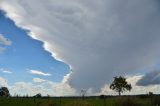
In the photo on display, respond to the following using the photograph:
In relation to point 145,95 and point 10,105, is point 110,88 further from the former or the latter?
point 10,105

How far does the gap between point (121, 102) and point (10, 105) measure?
82.4 feet

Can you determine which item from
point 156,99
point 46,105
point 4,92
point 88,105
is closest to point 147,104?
point 156,99

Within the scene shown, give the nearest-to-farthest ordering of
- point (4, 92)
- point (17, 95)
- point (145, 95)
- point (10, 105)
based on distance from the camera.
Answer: point (10, 105) → point (145, 95) → point (17, 95) → point (4, 92)

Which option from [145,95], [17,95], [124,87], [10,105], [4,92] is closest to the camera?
[10,105]

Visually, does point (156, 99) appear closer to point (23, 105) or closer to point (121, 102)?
point (121, 102)

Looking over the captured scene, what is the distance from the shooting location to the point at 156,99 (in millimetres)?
52125

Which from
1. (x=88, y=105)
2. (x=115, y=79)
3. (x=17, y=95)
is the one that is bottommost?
(x=88, y=105)

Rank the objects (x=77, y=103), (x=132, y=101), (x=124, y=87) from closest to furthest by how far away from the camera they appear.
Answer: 1. (x=77, y=103)
2. (x=132, y=101)
3. (x=124, y=87)

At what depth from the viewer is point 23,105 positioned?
6241 centimetres

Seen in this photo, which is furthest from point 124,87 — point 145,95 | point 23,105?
point 23,105

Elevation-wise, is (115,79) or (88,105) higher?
(115,79)

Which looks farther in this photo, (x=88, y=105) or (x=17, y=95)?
(x=17, y=95)

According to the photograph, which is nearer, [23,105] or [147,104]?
[147,104]

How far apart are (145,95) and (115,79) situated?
4331 cm
